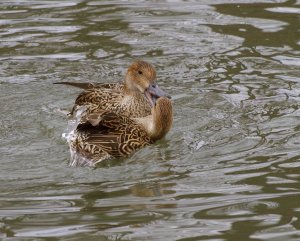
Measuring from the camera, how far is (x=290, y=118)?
9.95 metres

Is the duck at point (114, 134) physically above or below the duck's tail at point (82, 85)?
below

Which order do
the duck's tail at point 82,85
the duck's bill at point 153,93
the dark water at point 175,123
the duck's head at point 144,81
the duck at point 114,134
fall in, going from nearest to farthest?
the dark water at point 175,123, the duck at point 114,134, the duck's bill at point 153,93, the duck's head at point 144,81, the duck's tail at point 82,85

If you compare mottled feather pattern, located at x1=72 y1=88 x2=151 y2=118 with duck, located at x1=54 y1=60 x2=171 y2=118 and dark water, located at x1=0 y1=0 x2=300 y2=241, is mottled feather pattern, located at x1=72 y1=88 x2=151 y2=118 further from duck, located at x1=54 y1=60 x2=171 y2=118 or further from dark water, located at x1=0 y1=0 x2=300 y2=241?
dark water, located at x1=0 y1=0 x2=300 y2=241

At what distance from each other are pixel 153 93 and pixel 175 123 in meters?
0.40

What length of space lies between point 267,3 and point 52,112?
4.86 meters

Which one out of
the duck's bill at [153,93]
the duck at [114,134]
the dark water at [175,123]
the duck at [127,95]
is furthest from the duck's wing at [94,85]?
the duck at [114,134]

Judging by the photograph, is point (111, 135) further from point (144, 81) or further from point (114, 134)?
point (144, 81)

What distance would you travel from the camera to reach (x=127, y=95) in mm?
10438

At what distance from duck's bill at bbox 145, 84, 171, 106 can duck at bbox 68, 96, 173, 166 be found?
0.07m

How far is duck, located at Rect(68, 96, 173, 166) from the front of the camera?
910 cm

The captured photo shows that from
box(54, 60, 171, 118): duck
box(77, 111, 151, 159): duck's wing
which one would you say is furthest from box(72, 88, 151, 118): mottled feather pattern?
box(77, 111, 151, 159): duck's wing

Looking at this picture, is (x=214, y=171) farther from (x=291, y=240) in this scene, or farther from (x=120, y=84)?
(x=120, y=84)

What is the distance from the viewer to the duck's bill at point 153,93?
32.5ft

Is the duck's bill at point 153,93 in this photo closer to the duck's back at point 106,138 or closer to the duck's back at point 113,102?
the duck's back at point 113,102
